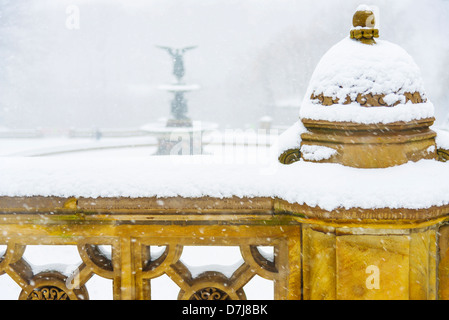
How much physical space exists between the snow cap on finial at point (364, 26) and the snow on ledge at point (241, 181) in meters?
0.41

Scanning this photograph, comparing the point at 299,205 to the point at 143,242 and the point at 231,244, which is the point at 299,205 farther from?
the point at 143,242

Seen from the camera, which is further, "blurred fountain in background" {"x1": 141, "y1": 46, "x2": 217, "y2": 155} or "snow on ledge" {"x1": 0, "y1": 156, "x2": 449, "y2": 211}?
"blurred fountain in background" {"x1": 141, "y1": 46, "x2": 217, "y2": 155}

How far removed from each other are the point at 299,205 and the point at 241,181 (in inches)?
7.2

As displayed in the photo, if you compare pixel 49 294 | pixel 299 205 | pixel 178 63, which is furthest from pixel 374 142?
pixel 178 63

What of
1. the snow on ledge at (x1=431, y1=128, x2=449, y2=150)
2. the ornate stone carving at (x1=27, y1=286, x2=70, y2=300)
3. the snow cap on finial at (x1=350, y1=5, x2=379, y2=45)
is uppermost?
the snow cap on finial at (x1=350, y1=5, x2=379, y2=45)

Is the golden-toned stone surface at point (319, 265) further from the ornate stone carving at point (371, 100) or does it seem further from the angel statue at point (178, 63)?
the angel statue at point (178, 63)

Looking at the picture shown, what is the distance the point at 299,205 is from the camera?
126 centimetres

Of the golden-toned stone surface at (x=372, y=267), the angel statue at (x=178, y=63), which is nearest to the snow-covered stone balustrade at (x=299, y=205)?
the golden-toned stone surface at (x=372, y=267)

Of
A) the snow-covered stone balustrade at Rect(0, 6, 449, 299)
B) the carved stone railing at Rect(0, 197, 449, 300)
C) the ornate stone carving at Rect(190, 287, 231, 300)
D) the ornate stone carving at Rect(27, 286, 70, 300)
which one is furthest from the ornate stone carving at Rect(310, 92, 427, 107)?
the ornate stone carving at Rect(27, 286, 70, 300)

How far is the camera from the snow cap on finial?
1.39m

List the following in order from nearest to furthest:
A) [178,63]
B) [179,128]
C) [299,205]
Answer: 1. [299,205]
2. [179,128]
3. [178,63]

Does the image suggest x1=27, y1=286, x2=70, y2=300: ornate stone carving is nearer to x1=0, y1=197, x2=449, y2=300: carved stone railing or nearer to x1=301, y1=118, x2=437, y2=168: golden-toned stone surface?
x1=0, y1=197, x2=449, y2=300: carved stone railing
